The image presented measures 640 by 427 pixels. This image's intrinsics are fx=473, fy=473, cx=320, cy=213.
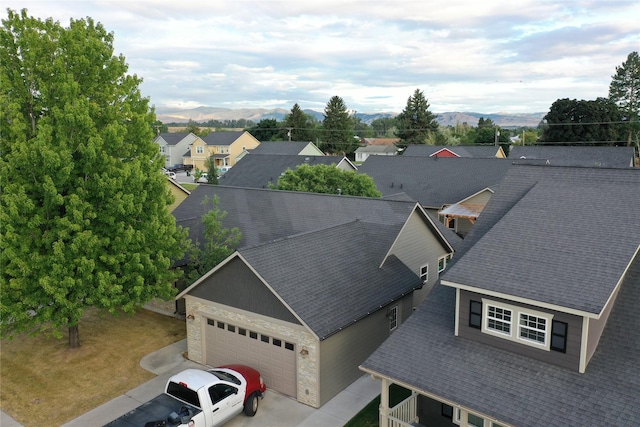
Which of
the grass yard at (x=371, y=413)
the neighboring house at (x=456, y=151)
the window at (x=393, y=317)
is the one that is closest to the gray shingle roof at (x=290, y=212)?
the window at (x=393, y=317)

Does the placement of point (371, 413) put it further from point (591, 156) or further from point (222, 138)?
point (222, 138)

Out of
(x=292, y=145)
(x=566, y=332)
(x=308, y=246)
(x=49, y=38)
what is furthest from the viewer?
(x=292, y=145)

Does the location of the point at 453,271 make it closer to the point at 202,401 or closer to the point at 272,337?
the point at 272,337

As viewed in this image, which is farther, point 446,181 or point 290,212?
point 446,181

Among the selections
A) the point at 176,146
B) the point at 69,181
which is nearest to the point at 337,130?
the point at 176,146

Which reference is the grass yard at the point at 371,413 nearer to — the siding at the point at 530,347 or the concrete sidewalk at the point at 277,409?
the concrete sidewalk at the point at 277,409

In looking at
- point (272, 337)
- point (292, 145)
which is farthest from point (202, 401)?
point (292, 145)

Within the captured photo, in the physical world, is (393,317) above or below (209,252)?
below
